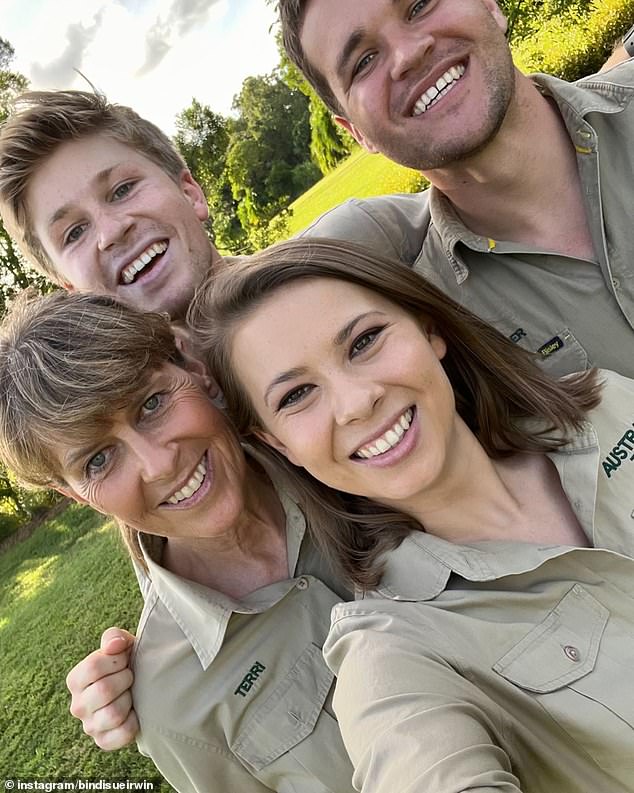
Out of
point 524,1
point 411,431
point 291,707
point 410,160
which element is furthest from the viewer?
Result: point 524,1

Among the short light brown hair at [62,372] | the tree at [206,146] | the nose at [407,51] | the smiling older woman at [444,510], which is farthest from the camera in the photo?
the tree at [206,146]

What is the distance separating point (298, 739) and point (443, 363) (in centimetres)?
125

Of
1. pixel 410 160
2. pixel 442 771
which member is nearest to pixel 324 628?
pixel 442 771

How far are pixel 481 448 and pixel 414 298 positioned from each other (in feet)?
1.61

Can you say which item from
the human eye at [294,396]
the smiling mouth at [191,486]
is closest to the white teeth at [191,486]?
the smiling mouth at [191,486]

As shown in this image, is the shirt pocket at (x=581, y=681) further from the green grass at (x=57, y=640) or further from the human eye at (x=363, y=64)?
the green grass at (x=57, y=640)

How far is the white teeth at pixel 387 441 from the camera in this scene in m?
1.86

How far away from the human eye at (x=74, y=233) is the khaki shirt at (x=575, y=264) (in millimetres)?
1020

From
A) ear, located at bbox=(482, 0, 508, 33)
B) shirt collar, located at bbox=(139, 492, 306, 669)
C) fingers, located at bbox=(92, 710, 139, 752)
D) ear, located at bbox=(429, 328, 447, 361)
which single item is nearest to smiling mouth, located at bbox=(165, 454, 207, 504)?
shirt collar, located at bbox=(139, 492, 306, 669)

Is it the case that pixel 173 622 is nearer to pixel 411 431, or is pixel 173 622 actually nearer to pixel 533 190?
pixel 411 431

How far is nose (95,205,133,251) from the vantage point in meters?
2.86

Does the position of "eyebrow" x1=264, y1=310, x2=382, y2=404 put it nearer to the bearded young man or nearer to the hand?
the bearded young man

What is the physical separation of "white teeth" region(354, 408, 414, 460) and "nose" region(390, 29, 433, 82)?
4.28 feet

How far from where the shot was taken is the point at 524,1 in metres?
11.6
